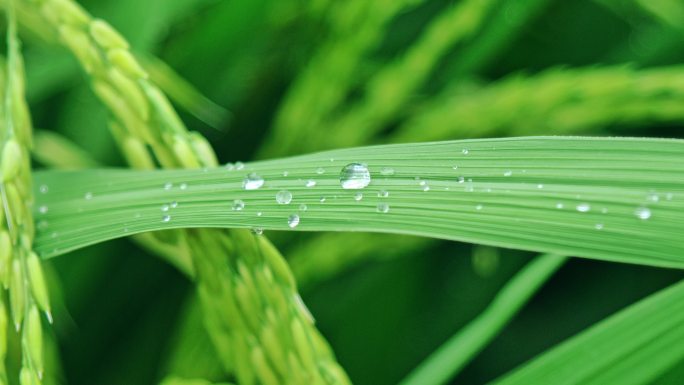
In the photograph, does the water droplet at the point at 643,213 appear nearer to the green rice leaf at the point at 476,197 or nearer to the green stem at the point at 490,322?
the green rice leaf at the point at 476,197

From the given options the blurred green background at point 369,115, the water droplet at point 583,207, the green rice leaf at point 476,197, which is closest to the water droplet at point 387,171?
the green rice leaf at point 476,197

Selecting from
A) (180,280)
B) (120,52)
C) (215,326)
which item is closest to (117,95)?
(120,52)

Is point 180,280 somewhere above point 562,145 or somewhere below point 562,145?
above

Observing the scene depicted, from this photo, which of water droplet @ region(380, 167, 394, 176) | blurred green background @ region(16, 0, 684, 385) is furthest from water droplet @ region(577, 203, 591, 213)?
blurred green background @ region(16, 0, 684, 385)

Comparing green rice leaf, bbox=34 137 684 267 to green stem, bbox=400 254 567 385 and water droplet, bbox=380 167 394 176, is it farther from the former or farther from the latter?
green stem, bbox=400 254 567 385

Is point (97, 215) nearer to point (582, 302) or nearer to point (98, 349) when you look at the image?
point (98, 349)

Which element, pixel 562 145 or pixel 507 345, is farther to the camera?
pixel 507 345
